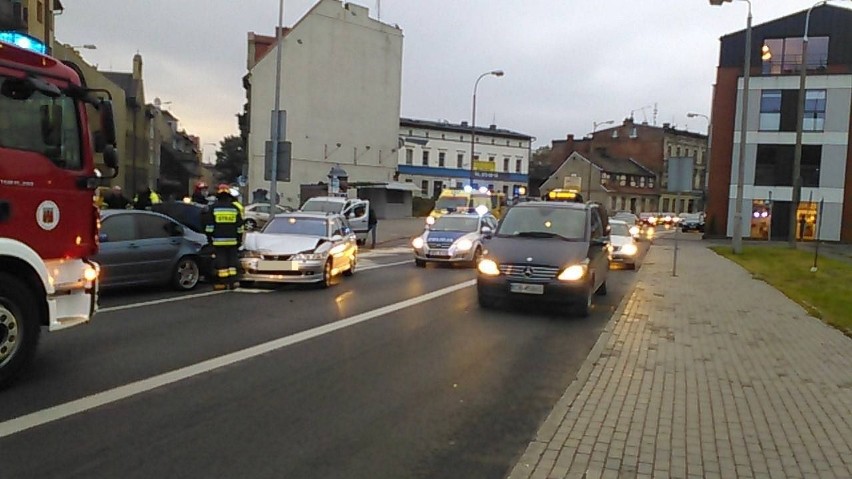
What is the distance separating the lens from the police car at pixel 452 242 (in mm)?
19656

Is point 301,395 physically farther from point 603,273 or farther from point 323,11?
point 323,11

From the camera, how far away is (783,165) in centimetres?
4638

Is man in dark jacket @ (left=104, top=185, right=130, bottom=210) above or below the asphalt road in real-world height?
above

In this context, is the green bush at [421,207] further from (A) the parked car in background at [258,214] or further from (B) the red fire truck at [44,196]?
(B) the red fire truck at [44,196]

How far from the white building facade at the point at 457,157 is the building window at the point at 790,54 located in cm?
3004

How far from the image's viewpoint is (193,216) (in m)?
15.4

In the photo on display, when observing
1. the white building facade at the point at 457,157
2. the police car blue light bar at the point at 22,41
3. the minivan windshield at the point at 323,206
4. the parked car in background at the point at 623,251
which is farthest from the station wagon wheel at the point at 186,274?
the white building facade at the point at 457,157

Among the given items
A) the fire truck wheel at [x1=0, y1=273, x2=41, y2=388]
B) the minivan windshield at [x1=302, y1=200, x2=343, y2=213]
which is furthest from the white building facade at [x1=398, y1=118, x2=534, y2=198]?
the fire truck wheel at [x1=0, y1=273, x2=41, y2=388]

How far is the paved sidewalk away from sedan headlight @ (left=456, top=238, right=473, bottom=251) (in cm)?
809

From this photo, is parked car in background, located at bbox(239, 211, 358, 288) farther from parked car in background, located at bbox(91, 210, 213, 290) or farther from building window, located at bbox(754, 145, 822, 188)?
building window, located at bbox(754, 145, 822, 188)

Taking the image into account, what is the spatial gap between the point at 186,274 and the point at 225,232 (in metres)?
1.13

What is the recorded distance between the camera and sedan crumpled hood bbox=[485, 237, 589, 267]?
1131 cm

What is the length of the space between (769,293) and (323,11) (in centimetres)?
4703

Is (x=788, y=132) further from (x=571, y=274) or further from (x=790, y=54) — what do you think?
(x=571, y=274)
